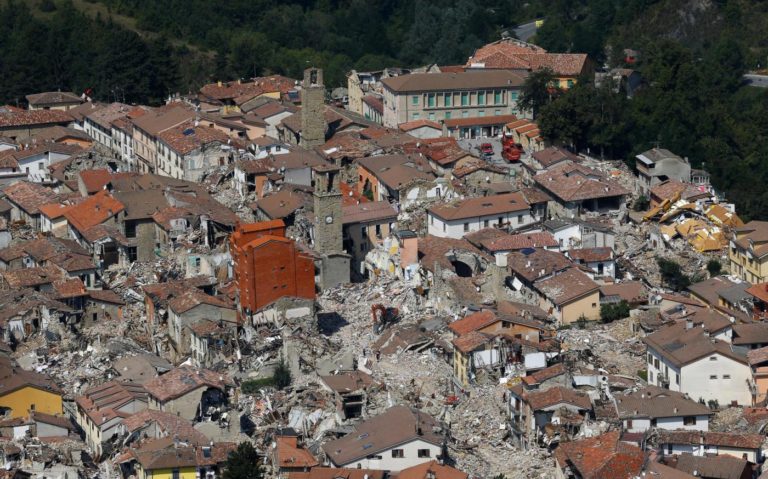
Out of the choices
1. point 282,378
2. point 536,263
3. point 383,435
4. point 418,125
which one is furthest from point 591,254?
point 418,125

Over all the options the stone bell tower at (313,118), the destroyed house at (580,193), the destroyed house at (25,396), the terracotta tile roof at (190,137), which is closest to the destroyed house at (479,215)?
the destroyed house at (580,193)

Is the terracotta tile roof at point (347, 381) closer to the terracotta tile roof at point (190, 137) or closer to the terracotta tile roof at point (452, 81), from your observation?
the terracotta tile roof at point (190, 137)

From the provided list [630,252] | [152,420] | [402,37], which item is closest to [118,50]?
[402,37]

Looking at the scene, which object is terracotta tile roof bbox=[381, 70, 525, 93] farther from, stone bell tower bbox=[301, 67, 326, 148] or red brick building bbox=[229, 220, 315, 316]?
red brick building bbox=[229, 220, 315, 316]

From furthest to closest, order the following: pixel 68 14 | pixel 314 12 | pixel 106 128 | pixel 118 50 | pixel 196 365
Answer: pixel 314 12 < pixel 68 14 < pixel 118 50 < pixel 106 128 < pixel 196 365

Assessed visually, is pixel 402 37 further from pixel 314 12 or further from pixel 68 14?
pixel 68 14
